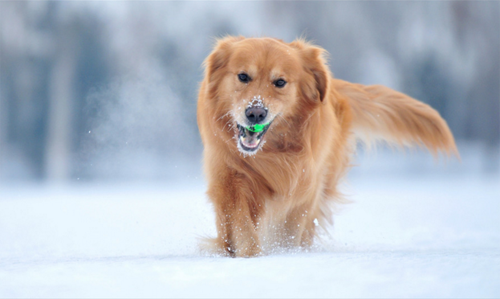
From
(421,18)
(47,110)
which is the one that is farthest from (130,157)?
(421,18)

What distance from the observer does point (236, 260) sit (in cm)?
181

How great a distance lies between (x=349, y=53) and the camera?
8.41 metres

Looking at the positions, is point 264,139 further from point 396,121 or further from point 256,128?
point 396,121

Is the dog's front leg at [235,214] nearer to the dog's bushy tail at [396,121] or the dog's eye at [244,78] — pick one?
the dog's eye at [244,78]

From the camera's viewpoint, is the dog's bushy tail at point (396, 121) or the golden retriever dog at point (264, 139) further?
the dog's bushy tail at point (396, 121)

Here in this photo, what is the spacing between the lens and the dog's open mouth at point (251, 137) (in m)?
2.28

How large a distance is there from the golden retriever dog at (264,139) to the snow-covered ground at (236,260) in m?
0.25

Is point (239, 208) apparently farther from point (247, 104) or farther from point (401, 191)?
point (401, 191)

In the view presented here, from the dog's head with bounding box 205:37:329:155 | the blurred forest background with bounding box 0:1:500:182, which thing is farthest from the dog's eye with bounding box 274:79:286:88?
the blurred forest background with bounding box 0:1:500:182

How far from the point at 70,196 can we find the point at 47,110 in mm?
2674

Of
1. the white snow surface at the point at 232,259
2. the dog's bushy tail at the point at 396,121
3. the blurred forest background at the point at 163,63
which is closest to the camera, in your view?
the white snow surface at the point at 232,259

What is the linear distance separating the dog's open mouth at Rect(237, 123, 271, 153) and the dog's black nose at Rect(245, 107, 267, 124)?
54 mm

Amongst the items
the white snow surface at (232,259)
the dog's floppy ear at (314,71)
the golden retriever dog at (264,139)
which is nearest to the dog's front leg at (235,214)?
the golden retriever dog at (264,139)

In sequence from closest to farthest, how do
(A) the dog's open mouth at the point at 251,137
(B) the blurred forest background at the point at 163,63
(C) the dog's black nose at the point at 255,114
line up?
(C) the dog's black nose at the point at 255,114, (A) the dog's open mouth at the point at 251,137, (B) the blurred forest background at the point at 163,63
